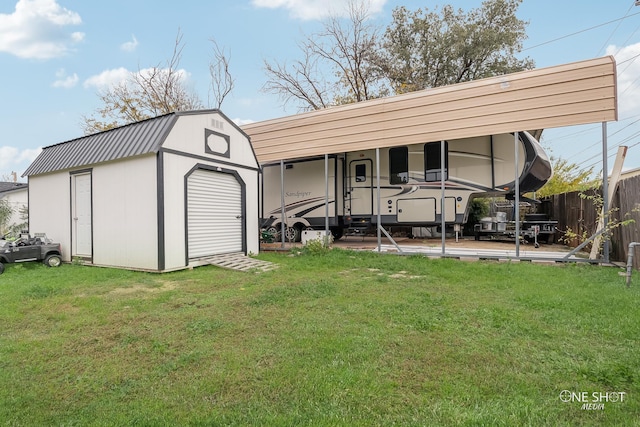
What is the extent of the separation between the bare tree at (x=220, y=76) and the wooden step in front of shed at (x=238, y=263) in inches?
610

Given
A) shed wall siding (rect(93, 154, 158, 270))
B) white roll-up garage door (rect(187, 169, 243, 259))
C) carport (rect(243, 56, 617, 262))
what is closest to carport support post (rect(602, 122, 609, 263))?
carport (rect(243, 56, 617, 262))

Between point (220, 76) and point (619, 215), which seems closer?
point (619, 215)

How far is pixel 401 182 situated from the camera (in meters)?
10.2

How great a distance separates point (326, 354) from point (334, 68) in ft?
67.1

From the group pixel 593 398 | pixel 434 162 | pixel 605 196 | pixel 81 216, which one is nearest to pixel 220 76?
pixel 81 216

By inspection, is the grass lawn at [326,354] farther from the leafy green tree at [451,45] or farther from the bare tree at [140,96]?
the bare tree at [140,96]

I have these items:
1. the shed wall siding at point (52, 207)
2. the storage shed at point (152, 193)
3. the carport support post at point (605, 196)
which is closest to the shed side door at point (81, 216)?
the storage shed at point (152, 193)

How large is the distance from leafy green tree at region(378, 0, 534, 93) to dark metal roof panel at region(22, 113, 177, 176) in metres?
15.4

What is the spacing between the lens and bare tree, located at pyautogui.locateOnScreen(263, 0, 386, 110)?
65.1ft

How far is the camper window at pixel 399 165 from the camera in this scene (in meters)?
10.1

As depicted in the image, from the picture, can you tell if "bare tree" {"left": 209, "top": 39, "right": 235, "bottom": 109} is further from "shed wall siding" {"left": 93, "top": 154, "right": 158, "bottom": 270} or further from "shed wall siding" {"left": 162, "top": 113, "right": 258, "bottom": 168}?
"shed wall siding" {"left": 93, "top": 154, "right": 158, "bottom": 270}

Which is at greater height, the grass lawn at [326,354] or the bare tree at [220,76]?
the bare tree at [220,76]

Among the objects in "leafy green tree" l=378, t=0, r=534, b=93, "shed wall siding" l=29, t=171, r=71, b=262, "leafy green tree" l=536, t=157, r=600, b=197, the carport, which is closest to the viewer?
the carport

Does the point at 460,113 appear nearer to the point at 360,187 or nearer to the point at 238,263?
the point at 360,187
